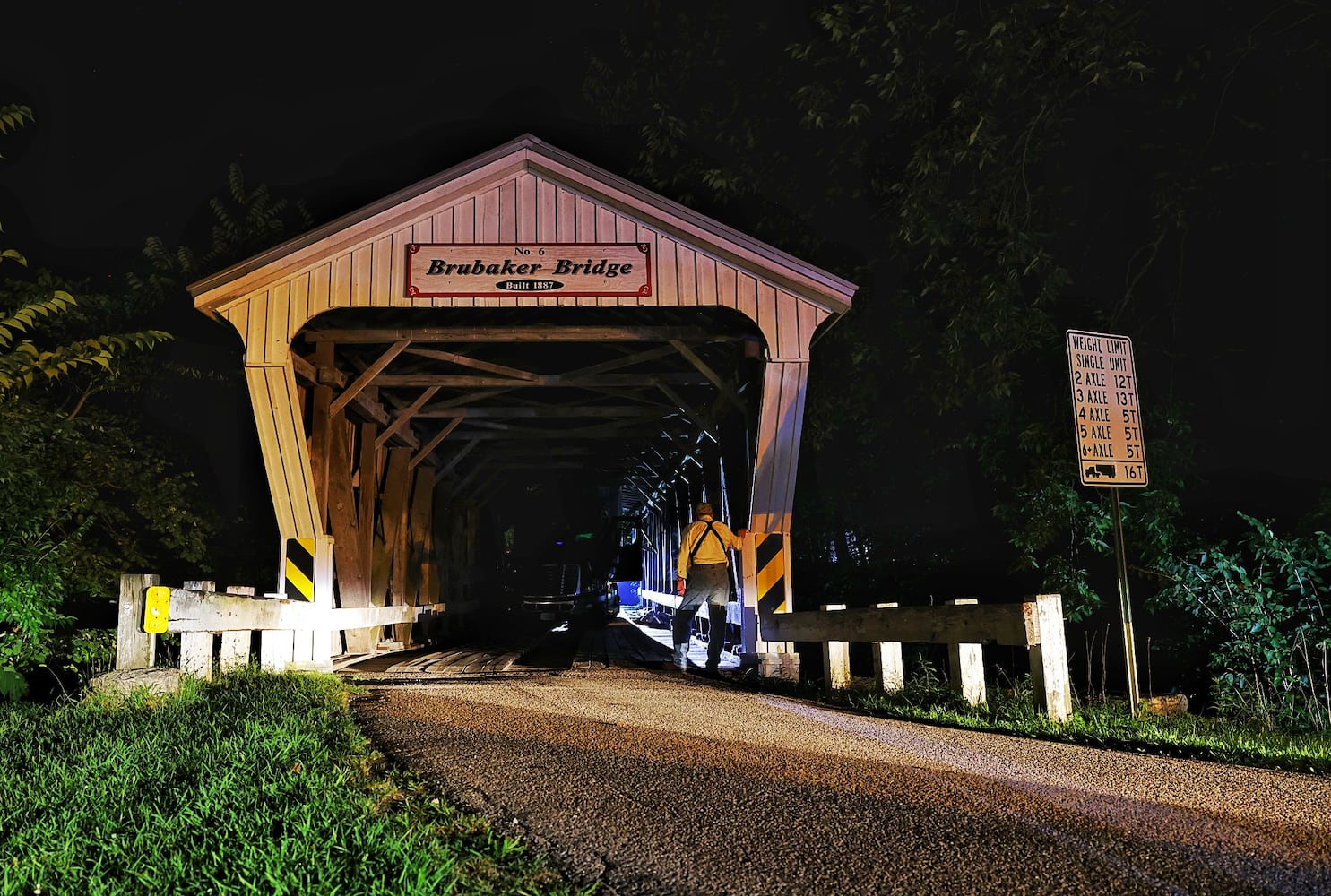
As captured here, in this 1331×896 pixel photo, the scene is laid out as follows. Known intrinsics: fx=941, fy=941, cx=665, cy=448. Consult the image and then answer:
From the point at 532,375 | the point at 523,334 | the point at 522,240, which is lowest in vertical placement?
the point at 532,375

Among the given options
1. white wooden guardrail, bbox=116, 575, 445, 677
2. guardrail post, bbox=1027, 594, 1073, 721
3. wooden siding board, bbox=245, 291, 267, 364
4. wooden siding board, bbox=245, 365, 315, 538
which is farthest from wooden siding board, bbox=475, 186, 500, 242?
guardrail post, bbox=1027, 594, 1073, 721

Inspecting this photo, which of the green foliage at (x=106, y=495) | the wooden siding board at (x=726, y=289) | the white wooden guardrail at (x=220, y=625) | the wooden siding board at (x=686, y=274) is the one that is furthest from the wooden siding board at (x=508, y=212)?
the green foliage at (x=106, y=495)

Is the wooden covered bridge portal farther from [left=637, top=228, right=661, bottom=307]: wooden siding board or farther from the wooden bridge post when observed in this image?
the wooden bridge post

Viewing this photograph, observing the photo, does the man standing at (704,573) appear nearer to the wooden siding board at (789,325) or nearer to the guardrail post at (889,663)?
the wooden siding board at (789,325)

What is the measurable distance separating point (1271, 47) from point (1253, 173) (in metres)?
1.06

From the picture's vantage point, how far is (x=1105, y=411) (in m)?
6.00

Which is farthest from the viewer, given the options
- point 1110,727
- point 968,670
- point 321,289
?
point 321,289

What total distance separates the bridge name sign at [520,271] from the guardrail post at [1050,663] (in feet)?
15.4

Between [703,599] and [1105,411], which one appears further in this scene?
[703,599]

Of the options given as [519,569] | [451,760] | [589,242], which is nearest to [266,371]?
[589,242]

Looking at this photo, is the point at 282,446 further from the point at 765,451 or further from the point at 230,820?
the point at 230,820

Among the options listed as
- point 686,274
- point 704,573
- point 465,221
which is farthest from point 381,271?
point 704,573

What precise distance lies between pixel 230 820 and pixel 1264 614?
7029 millimetres

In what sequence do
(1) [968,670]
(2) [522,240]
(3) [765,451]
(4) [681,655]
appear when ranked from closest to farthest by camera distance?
(1) [968,670], (2) [522,240], (3) [765,451], (4) [681,655]
